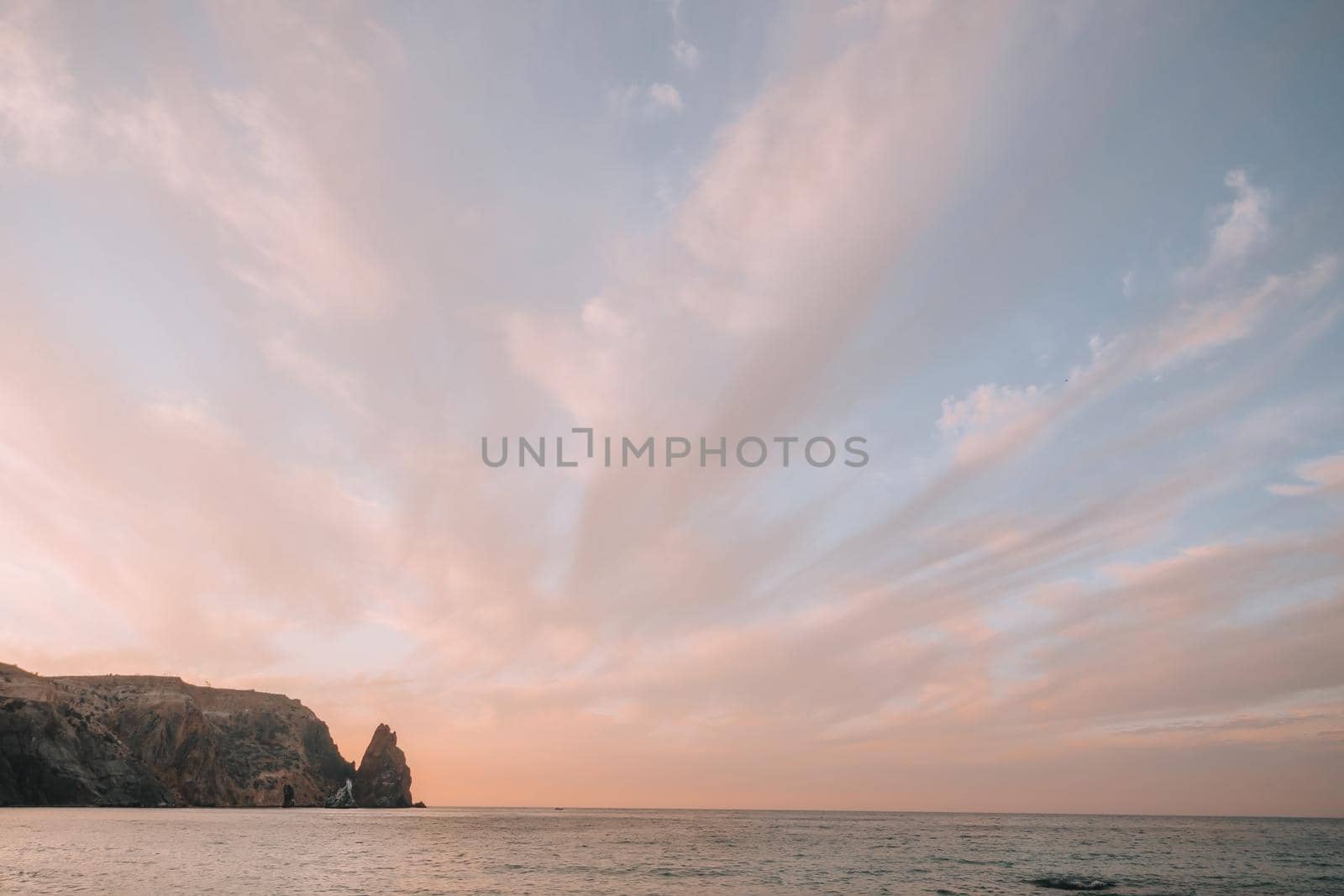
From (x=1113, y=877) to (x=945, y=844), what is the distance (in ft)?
169

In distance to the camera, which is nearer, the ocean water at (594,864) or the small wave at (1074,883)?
the ocean water at (594,864)

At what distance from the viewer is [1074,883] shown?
193ft

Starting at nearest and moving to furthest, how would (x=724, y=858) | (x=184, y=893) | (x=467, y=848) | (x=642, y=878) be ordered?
(x=184, y=893) → (x=642, y=878) → (x=724, y=858) → (x=467, y=848)

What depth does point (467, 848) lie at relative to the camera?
305 ft

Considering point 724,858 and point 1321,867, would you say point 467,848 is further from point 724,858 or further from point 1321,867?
point 1321,867

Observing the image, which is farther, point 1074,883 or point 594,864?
point 594,864

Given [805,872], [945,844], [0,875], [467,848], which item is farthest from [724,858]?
[0,875]

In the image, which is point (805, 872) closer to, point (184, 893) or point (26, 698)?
point (184, 893)

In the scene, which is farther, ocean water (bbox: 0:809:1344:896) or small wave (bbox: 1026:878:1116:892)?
small wave (bbox: 1026:878:1116:892)

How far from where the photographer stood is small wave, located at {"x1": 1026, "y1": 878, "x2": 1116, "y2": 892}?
186 ft

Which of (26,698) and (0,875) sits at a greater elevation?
(26,698)

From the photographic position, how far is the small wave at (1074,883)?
186 feet

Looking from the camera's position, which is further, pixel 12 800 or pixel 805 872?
pixel 12 800

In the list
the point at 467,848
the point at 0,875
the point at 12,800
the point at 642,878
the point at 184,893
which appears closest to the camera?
the point at 184,893
